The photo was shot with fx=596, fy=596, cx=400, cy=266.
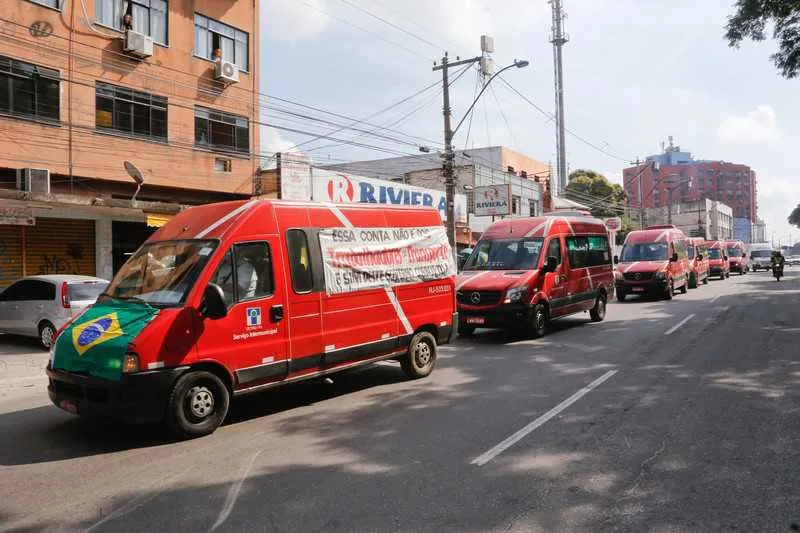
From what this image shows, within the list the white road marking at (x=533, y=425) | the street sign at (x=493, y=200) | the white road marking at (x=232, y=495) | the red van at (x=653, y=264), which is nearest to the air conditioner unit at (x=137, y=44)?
the white road marking at (x=232, y=495)

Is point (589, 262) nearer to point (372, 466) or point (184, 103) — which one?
point (372, 466)

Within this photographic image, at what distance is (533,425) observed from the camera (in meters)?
6.11

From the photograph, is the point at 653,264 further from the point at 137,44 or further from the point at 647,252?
the point at 137,44

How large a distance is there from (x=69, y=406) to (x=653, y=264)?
19326 mm

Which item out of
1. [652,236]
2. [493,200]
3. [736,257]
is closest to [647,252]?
[652,236]

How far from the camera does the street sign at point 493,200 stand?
32.0 meters

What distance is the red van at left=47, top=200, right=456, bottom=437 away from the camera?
5789 millimetres

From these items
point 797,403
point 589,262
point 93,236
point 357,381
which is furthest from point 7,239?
point 797,403

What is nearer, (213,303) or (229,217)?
(213,303)

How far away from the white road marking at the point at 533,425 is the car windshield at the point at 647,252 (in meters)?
14.8

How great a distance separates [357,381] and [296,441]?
2960mm

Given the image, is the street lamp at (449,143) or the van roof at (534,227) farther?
the street lamp at (449,143)

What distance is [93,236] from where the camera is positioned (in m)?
18.2

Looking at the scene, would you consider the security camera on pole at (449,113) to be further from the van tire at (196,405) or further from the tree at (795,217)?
the tree at (795,217)
